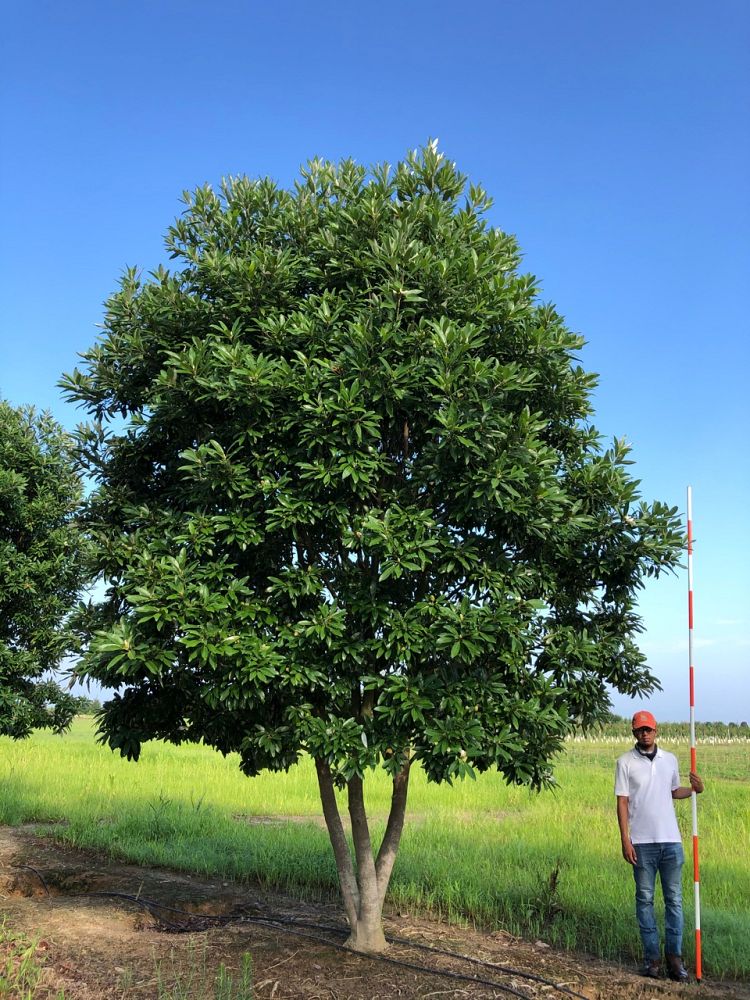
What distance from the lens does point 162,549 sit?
24.8 feet

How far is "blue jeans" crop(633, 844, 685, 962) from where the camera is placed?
8.09 m

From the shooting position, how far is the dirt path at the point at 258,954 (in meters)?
7.52

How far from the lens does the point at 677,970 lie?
8.07 metres

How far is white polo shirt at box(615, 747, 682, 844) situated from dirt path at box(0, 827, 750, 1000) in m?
1.32

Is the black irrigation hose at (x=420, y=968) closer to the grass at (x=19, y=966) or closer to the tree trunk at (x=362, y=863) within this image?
the tree trunk at (x=362, y=863)

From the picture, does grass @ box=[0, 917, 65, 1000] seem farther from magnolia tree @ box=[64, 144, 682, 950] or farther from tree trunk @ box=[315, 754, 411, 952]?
tree trunk @ box=[315, 754, 411, 952]

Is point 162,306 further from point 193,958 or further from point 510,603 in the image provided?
point 193,958

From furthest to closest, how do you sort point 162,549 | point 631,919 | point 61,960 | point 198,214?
point 631,919 → point 198,214 → point 61,960 → point 162,549

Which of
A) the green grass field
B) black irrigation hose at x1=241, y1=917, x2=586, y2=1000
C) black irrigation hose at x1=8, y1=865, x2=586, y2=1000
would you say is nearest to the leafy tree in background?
the green grass field

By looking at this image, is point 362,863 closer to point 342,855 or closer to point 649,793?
point 342,855

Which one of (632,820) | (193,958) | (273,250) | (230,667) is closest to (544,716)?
(632,820)

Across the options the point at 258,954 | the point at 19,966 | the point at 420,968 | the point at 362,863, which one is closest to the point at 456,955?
the point at 420,968

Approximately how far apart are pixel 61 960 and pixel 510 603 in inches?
219

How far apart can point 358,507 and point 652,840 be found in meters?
4.27
